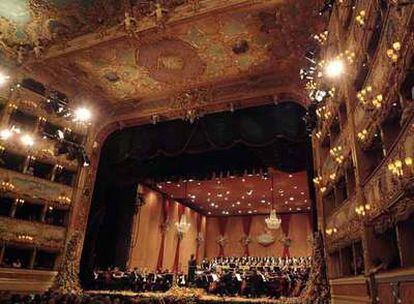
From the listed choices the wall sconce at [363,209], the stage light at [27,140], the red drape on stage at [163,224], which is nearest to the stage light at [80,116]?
the stage light at [27,140]

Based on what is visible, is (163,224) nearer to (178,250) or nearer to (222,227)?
(178,250)

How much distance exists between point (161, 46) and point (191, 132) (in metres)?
2.94

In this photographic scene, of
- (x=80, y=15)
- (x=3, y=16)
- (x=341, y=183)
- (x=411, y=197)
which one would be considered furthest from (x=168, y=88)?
(x=411, y=197)

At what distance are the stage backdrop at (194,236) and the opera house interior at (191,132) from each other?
35 cm

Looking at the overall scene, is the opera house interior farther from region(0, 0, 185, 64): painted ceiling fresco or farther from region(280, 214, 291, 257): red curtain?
region(280, 214, 291, 257): red curtain

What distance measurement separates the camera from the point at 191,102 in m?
10.5

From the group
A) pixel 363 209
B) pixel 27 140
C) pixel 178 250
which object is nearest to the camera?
pixel 363 209

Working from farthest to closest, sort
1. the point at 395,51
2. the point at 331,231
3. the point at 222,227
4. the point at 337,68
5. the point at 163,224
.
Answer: the point at 222,227, the point at 163,224, the point at 331,231, the point at 337,68, the point at 395,51

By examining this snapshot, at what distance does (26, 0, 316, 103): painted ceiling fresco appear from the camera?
7.68 m

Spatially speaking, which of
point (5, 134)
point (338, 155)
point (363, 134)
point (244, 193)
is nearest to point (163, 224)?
point (244, 193)

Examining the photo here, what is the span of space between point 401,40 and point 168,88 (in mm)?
7815

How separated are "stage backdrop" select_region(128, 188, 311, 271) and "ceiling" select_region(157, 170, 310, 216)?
702 millimetres

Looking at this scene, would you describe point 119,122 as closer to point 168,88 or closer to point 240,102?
point 168,88

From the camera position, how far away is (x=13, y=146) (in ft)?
29.6
